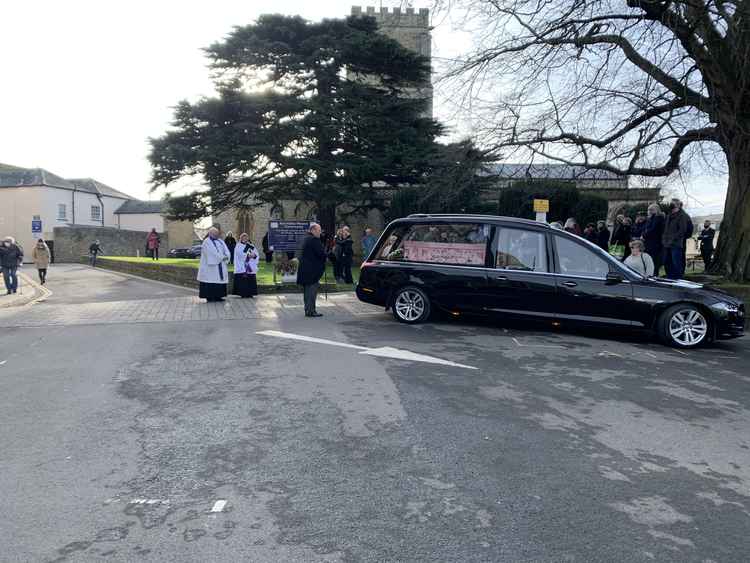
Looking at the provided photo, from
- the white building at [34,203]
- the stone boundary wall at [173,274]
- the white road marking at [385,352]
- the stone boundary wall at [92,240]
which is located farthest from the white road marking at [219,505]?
the white building at [34,203]

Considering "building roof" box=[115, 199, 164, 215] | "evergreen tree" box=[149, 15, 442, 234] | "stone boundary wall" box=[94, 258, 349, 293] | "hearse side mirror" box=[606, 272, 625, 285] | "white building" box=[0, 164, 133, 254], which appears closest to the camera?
"hearse side mirror" box=[606, 272, 625, 285]

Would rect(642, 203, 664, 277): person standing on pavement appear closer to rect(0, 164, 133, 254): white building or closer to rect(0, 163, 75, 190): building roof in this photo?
rect(0, 164, 133, 254): white building

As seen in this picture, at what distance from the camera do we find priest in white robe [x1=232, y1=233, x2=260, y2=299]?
1424 centimetres

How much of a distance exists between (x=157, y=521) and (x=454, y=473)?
1866mm

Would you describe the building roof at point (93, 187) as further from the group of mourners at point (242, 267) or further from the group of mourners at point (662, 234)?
the group of mourners at point (662, 234)

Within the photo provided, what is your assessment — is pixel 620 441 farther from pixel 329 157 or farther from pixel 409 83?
pixel 409 83

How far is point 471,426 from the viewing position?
16.1 feet

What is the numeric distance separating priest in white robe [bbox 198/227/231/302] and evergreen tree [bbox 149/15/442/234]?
9.48 meters

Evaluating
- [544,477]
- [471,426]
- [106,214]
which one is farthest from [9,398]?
[106,214]

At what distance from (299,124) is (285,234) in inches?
320

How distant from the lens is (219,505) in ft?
11.4

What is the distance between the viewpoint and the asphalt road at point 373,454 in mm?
3084

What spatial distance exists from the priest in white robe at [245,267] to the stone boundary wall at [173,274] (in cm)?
92

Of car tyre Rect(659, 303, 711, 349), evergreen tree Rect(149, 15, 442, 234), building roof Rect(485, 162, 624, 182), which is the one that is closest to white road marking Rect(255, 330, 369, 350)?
car tyre Rect(659, 303, 711, 349)
